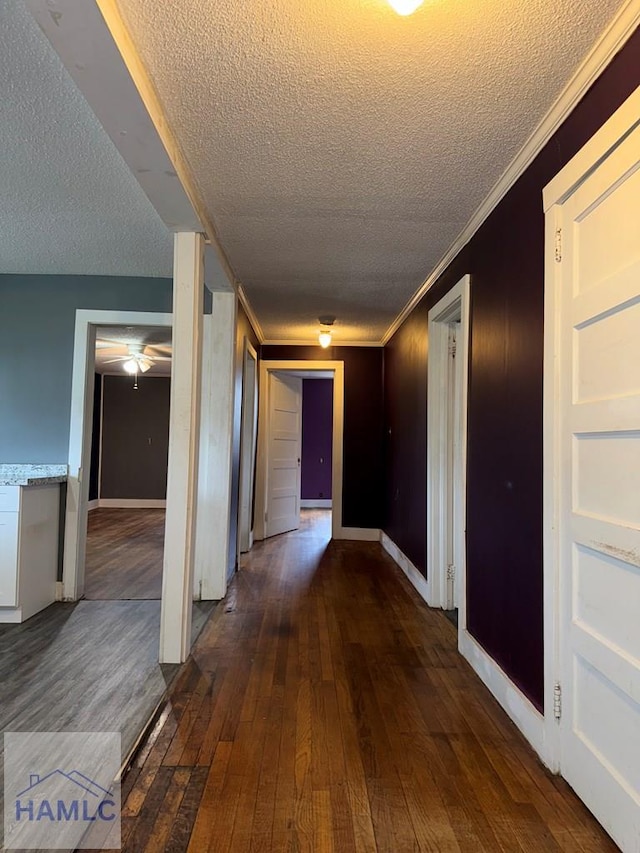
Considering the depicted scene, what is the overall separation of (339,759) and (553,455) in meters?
1.28

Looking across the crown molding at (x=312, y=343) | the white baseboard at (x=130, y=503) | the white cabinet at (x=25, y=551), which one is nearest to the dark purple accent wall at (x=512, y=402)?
the white cabinet at (x=25, y=551)

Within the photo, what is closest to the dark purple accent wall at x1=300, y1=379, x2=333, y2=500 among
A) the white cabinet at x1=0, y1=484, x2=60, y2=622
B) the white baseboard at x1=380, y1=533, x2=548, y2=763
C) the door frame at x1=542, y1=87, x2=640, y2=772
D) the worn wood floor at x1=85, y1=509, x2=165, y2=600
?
the worn wood floor at x1=85, y1=509, x2=165, y2=600

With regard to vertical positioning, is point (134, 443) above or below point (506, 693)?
above

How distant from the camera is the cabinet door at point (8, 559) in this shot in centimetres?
291

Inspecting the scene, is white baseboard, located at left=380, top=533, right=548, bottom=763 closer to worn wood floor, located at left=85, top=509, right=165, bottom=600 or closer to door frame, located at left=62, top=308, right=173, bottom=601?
worn wood floor, located at left=85, top=509, right=165, bottom=600

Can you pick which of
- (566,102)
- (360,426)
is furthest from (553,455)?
→ (360,426)

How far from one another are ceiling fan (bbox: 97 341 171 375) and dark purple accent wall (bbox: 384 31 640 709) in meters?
4.32

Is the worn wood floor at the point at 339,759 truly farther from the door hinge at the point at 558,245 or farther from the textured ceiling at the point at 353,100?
the textured ceiling at the point at 353,100

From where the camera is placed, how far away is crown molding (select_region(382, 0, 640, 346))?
1.35 metres

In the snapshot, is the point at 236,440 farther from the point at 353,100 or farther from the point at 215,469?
the point at 353,100

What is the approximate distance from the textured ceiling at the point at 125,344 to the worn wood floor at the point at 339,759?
2.47 meters

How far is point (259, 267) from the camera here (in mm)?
3332

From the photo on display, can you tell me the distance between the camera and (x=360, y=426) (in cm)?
576

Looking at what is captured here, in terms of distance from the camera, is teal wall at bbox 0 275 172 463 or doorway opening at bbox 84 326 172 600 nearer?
teal wall at bbox 0 275 172 463
